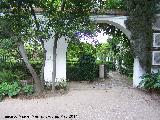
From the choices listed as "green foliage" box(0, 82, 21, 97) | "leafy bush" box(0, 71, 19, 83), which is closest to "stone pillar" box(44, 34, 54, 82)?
"leafy bush" box(0, 71, 19, 83)

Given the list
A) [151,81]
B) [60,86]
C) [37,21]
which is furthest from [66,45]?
[151,81]

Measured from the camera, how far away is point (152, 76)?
13.8m

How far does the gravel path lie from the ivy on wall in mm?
1786

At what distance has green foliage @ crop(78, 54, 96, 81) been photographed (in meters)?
17.3

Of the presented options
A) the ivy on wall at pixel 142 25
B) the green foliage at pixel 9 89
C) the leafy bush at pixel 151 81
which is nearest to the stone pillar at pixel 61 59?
the green foliage at pixel 9 89

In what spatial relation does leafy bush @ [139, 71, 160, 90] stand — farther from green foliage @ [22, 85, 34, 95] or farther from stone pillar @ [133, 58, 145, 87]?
green foliage @ [22, 85, 34, 95]

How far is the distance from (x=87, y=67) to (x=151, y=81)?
4.65 meters

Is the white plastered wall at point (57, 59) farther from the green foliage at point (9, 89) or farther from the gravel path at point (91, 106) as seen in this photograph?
the green foliage at point (9, 89)

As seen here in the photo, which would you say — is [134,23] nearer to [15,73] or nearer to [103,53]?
[15,73]

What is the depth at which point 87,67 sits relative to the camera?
1742 cm

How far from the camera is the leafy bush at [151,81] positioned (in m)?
13.1

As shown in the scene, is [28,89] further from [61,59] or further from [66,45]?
[66,45]

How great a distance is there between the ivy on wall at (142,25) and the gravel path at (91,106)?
5.86 ft

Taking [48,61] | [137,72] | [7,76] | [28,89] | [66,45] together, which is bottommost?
[28,89]
